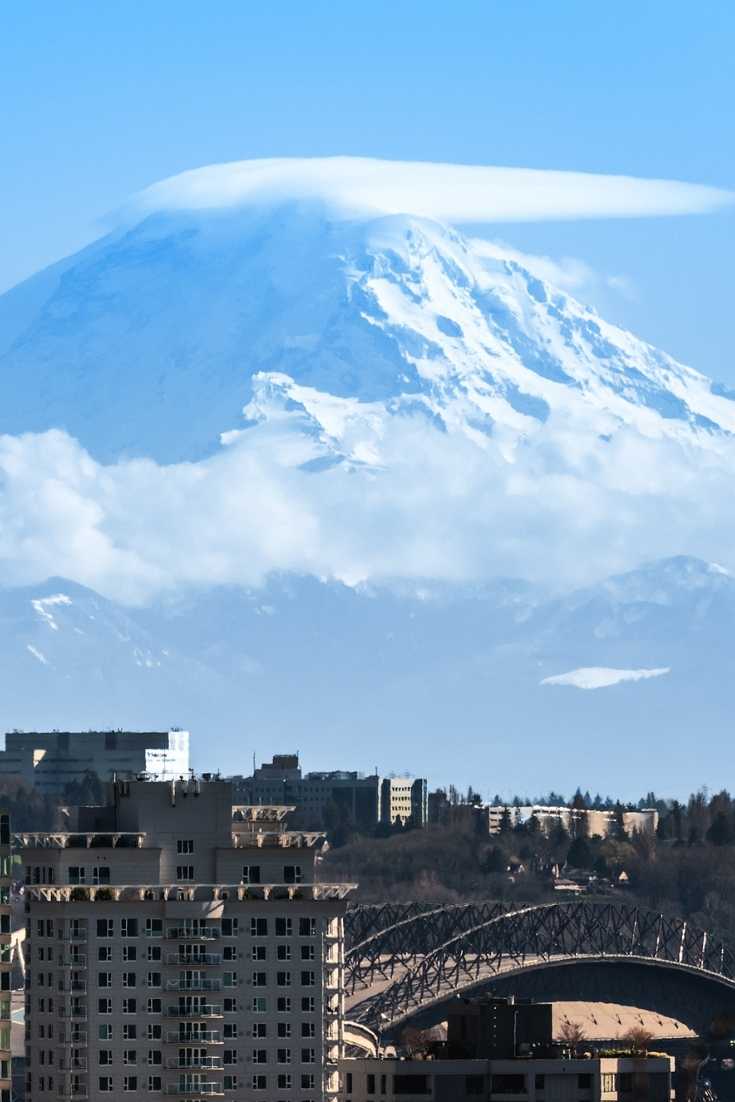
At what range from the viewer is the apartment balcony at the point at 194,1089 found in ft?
580

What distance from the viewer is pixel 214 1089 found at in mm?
177125

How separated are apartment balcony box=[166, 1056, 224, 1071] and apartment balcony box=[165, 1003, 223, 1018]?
1674 millimetres

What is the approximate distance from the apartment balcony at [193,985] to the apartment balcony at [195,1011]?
2.21 ft

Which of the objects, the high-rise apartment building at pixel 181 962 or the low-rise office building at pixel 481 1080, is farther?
the low-rise office building at pixel 481 1080

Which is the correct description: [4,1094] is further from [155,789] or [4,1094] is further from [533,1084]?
[533,1084]

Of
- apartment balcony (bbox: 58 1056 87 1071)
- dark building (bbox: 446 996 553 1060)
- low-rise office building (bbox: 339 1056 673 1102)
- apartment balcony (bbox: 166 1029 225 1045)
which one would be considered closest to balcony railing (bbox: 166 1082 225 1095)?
apartment balcony (bbox: 166 1029 225 1045)

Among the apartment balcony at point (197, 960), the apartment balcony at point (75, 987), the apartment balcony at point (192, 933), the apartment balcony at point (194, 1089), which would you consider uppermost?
the apartment balcony at point (192, 933)

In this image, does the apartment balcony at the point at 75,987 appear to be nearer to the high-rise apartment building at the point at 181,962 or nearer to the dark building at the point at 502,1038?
the high-rise apartment building at the point at 181,962

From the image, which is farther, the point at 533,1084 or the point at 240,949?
the point at 533,1084

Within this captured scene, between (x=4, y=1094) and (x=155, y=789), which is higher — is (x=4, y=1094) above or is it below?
below

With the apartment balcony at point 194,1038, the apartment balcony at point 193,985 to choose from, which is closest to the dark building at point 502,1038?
the apartment balcony at point 193,985

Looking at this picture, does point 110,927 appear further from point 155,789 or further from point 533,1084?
point 533,1084

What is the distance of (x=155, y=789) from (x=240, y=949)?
7489 millimetres

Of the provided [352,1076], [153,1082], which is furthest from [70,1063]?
[352,1076]
